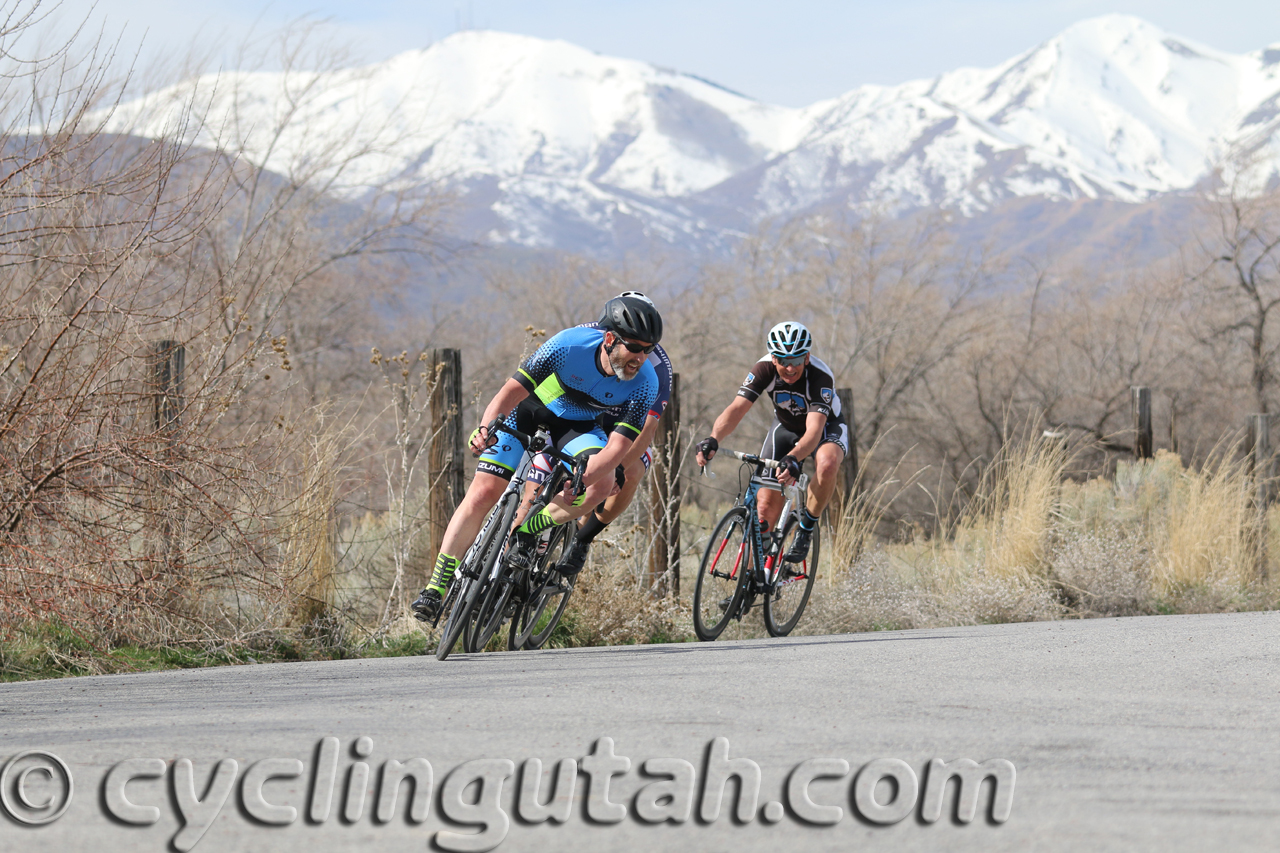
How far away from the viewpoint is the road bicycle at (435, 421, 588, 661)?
751cm

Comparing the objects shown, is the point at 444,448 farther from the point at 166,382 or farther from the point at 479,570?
the point at 479,570

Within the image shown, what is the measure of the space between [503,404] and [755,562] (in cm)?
257

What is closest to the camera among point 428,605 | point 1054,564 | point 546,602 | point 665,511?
point 428,605

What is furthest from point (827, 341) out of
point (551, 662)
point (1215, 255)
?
point (551, 662)

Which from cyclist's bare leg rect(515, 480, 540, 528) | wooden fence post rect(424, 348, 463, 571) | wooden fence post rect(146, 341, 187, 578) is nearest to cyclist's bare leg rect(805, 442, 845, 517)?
wooden fence post rect(424, 348, 463, 571)

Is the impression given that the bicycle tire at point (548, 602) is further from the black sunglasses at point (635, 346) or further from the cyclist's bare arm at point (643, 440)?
the black sunglasses at point (635, 346)

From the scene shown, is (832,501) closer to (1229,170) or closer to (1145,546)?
(1145,546)

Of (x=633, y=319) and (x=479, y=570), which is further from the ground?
(x=633, y=319)

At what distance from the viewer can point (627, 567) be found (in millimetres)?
10148

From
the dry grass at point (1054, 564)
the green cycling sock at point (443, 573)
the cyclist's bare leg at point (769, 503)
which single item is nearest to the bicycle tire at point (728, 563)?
the cyclist's bare leg at point (769, 503)

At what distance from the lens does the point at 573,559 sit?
27.0 feet

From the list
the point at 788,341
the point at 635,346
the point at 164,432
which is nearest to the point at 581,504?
the point at 635,346

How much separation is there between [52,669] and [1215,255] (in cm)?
3107

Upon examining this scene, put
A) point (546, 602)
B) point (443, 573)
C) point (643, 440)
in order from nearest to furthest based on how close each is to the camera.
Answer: point (443, 573) → point (643, 440) → point (546, 602)
